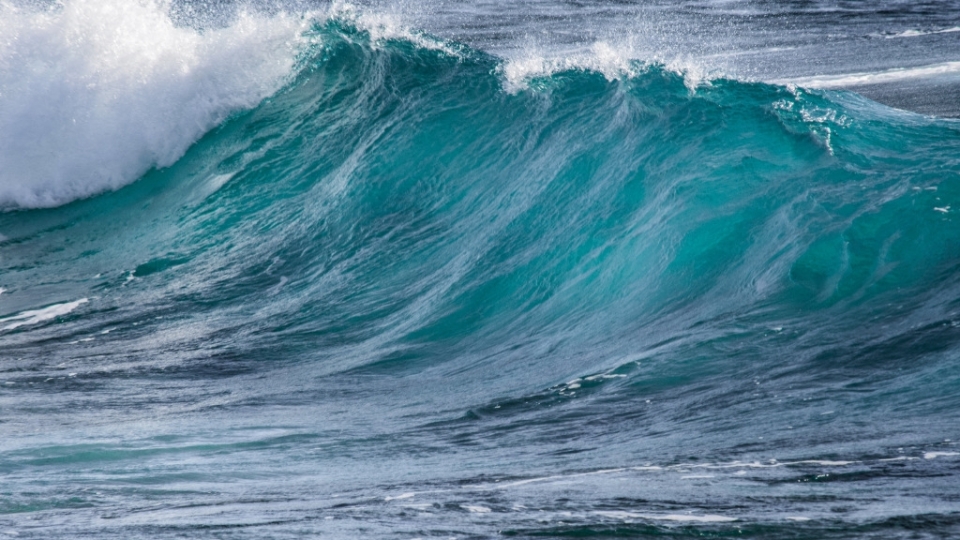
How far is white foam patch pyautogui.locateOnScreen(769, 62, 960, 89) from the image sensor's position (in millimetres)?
12461

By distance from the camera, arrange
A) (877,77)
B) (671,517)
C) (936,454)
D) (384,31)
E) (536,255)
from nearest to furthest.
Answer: (671,517), (936,454), (536,255), (384,31), (877,77)

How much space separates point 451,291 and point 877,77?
8.84 meters

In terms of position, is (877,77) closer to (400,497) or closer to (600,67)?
(600,67)

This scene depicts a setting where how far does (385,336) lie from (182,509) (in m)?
2.51

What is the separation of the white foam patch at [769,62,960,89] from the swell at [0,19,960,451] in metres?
5.48

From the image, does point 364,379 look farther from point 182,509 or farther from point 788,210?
point 788,210

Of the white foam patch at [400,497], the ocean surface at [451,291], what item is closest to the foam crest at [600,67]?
the ocean surface at [451,291]

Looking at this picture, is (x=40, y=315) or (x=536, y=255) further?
(x=40, y=315)

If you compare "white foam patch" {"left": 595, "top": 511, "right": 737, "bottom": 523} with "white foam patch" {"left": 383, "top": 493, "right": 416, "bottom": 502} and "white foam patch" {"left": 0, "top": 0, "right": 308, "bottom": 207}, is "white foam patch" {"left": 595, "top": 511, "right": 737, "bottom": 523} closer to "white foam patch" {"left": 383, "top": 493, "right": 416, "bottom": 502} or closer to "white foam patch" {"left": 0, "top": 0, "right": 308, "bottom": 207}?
"white foam patch" {"left": 383, "top": 493, "right": 416, "bottom": 502}

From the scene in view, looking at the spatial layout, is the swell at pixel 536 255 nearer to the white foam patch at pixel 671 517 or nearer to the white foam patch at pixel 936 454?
the white foam patch at pixel 936 454

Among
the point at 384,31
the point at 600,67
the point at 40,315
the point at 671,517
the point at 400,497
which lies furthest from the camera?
the point at 384,31

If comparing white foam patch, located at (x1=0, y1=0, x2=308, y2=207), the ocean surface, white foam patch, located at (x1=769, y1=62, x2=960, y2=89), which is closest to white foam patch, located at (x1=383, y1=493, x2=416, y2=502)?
the ocean surface

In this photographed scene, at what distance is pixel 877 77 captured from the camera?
1277cm

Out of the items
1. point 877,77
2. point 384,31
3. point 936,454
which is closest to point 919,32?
point 877,77
